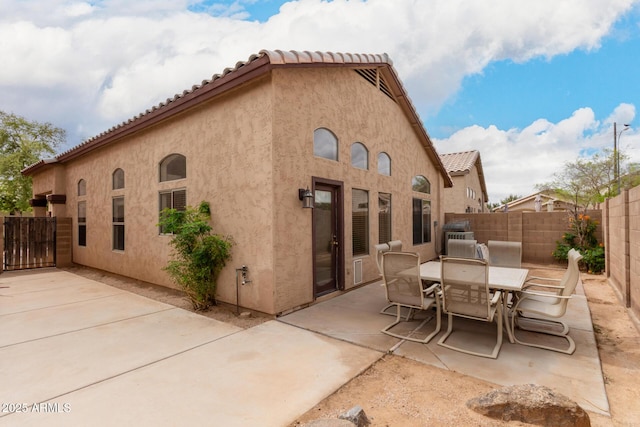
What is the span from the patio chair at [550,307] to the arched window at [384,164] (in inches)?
182

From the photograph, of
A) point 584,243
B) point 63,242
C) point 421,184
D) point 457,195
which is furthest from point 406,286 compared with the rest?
point 457,195

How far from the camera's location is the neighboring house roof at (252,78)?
477 cm

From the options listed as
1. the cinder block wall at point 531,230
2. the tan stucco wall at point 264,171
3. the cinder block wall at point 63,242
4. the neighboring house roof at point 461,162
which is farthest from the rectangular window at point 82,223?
the neighboring house roof at point 461,162

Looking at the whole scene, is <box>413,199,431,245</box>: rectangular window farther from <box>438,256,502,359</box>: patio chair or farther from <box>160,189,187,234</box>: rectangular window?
<box>160,189,187,234</box>: rectangular window

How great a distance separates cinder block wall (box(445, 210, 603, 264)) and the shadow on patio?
607 cm

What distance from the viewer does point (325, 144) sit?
608 centimetres

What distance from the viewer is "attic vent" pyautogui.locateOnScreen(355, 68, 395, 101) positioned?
7.37 metres

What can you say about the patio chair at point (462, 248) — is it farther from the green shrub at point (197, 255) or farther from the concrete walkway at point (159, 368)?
the green shrub at point (197, 255)

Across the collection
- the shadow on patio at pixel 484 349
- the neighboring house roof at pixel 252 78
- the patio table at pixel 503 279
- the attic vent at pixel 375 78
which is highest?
the attic vent at pixel 375 78

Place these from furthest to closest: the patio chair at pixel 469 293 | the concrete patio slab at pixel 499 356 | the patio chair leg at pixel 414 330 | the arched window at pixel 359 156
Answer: the arched window at pixel 359 156
the patio chair leg at pixel 414 330
the patio chair at pixel 469 293
the concrete patio slab at pixel 499 356

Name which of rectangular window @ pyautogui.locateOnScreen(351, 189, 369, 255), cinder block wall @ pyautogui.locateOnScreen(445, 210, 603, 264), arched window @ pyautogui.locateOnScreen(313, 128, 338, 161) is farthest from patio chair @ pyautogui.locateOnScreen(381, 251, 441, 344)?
cinder block wall @ pyautogui.locateOnScreen(445, 210, 603, 264)

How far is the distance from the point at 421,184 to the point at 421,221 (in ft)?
4.48

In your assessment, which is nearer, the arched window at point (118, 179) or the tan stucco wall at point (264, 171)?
the tan stucco wall at point (264, 171)

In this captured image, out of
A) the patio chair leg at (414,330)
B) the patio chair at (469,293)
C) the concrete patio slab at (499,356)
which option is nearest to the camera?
the concrete patio slab at (499,356)
